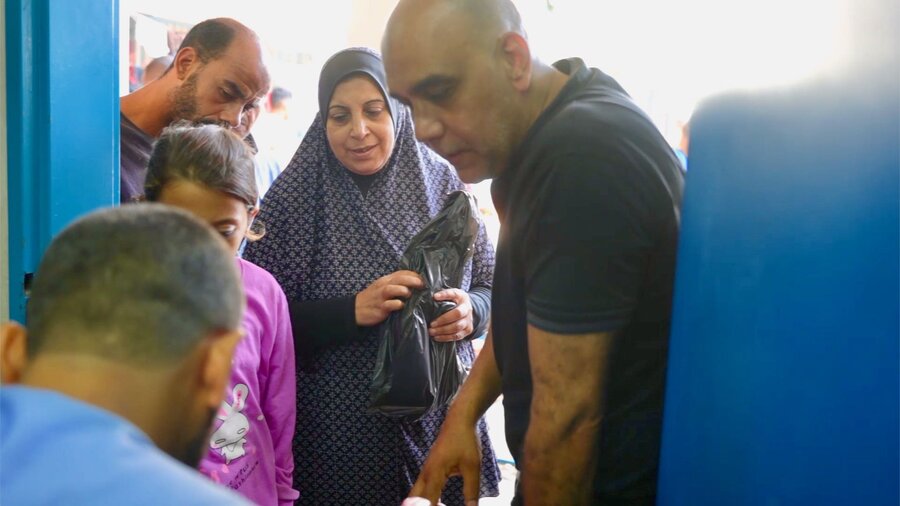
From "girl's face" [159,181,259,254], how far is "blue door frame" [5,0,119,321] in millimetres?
154

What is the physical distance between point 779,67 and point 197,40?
1.85 metres

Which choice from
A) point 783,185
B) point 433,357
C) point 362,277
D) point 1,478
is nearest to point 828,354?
point 783,185

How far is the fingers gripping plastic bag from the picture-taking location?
1.90 meters

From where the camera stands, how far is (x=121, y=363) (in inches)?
29.3

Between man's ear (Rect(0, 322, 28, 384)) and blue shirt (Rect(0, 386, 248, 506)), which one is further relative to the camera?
man's ear (Rect(0, 322, 28, 384))

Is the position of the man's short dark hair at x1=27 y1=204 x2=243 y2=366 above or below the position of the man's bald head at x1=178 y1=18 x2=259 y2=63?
below

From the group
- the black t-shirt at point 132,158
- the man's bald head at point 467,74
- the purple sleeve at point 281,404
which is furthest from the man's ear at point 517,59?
the black t-shirt at point 132,158

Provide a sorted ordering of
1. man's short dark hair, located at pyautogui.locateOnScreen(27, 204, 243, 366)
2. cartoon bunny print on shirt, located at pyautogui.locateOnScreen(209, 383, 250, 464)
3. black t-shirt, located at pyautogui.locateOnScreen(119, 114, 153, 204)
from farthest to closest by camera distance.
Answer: black t-shirt, located at pyautogui.locateOnScreen(119, 114, 153, 204) → cartoon bunny print on shirt, located at pyautogui.locateOnScreen(209, 383, 250, 464) → man's short dark hair, located at pyautogui.locateOnScreen(27, 204, 243, 366)

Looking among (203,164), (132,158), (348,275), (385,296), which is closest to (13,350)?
(203,164)

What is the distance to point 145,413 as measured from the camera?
75 centimetres

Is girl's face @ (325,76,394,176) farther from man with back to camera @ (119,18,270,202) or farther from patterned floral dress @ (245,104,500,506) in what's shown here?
man with back to camera @ (119,18,270,202)

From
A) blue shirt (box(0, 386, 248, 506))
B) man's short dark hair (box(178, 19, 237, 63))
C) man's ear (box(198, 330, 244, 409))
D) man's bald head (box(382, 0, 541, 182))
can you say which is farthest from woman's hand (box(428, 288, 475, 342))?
blue shirt (box(0, 386, 248, 506))

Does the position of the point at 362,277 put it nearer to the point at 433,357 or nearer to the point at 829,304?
the point at 433,357

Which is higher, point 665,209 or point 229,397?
point 665,209
